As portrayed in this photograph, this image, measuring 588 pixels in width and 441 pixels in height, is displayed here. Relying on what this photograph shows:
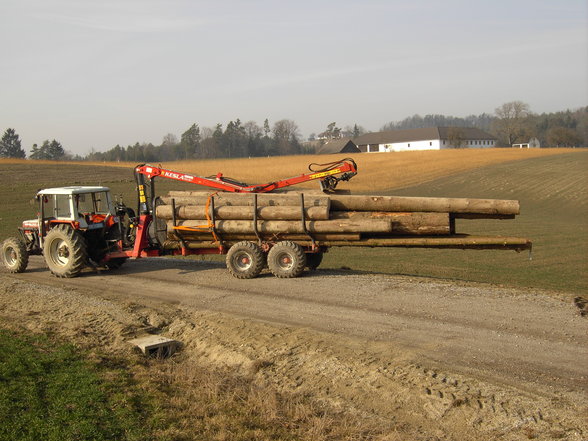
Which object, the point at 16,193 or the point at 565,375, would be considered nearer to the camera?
the point at 565,375

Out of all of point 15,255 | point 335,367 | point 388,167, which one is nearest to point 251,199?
point 335,367

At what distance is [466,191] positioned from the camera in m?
53.7

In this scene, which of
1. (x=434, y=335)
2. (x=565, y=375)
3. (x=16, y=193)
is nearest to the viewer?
(x=565, y=375)

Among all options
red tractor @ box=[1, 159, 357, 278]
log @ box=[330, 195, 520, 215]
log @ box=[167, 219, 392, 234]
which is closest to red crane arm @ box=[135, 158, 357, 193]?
red tractor @ box=[1, 159, 357, 278]

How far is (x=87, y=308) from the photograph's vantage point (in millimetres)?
12000

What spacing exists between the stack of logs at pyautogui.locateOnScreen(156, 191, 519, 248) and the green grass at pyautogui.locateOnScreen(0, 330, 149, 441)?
5.58 meters

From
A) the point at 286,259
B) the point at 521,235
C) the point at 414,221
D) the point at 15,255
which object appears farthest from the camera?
the point at 521,235

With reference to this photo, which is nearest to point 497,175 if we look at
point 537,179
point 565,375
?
point 537,179

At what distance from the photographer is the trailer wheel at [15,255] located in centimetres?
1584

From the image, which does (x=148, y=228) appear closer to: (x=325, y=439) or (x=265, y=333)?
(x=265, y=333)

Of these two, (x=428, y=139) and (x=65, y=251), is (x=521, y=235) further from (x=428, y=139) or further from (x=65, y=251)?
(x=428, y=139)

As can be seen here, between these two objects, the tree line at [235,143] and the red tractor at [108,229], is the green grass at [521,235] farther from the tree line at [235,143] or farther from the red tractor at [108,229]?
the tree line at [235,143]

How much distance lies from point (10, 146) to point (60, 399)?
427ft

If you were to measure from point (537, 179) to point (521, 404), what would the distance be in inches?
2092
